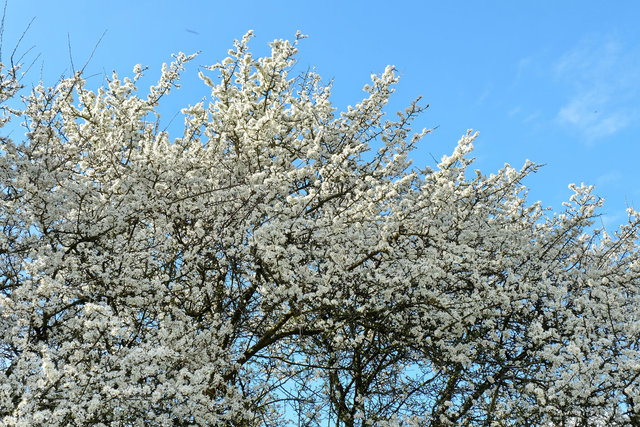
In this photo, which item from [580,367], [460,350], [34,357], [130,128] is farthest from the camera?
[130,128]

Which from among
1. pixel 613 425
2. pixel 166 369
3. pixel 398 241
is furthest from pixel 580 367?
pixel 166 369

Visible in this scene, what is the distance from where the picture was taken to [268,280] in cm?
876

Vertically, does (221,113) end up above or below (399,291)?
above

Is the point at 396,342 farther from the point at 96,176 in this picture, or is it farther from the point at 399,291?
the point at 96,176

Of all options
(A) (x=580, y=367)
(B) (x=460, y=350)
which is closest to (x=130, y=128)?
(B) (x=460, y=350)

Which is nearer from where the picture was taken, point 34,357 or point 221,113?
point 34,357

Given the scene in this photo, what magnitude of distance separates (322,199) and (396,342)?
2.49 m

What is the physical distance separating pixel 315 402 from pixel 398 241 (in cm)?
301

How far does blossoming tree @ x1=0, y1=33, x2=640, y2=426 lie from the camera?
687cm

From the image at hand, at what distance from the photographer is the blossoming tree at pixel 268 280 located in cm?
687

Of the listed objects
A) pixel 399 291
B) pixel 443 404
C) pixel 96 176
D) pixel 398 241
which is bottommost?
pixel 443 404

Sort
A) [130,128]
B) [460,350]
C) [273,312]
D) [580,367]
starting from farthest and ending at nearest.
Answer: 1. [130,128]
2. [273,312]
3. [460,350]
4. [580,367]

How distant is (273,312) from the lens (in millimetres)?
8688

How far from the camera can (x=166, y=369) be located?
693 centimetres
